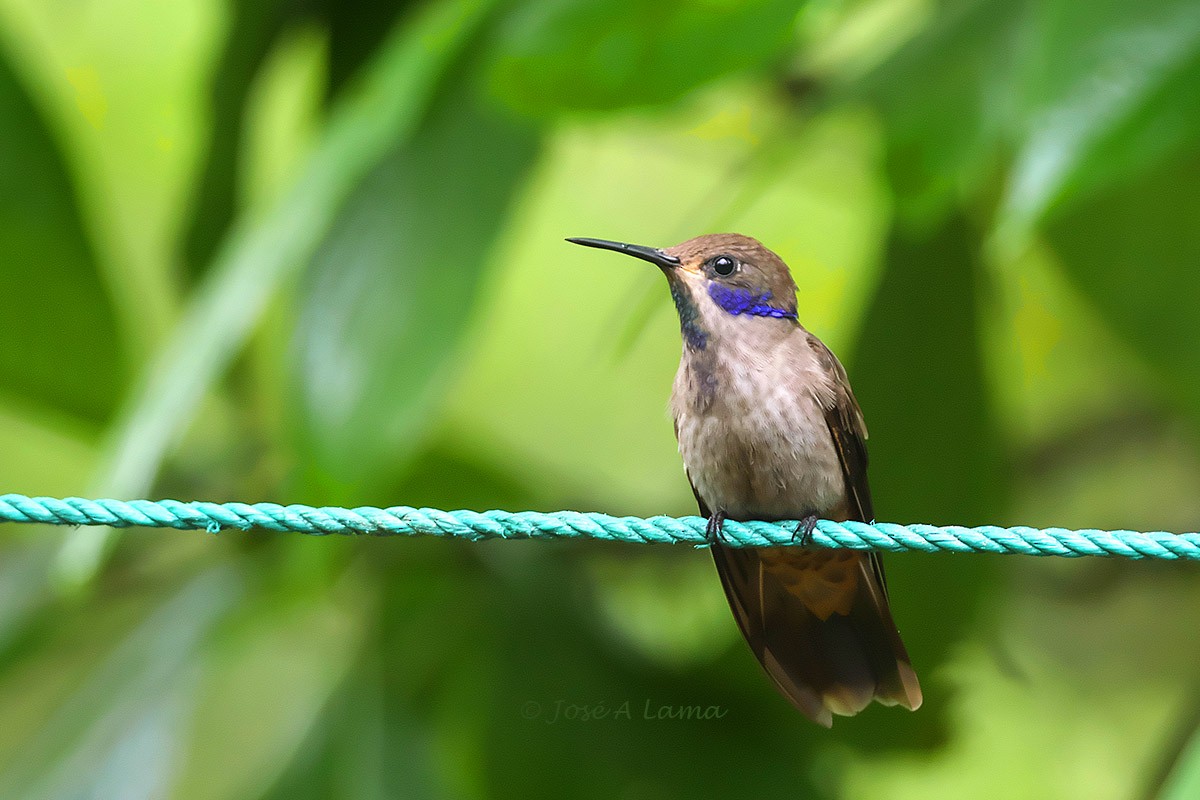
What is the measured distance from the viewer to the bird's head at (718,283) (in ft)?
7.06

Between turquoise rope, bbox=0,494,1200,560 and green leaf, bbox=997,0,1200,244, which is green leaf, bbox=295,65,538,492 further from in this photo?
green leaf, bbox=997,0,1200,244

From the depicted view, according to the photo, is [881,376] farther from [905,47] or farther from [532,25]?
[532,25]

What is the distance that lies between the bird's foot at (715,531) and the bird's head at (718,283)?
276mm

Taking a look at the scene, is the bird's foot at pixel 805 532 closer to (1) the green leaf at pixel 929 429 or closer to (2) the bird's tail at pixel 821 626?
(2) the bird's tail at pixel 821 626

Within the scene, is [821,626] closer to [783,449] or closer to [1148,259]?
[783,449]

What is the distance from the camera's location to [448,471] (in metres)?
3.53

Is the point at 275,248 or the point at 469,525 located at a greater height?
the point at 275,248

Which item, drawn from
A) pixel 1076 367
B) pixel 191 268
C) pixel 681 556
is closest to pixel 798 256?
pixel 1076 367

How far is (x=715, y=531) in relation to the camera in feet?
6.33

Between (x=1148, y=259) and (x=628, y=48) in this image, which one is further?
(x=1148, y=259)

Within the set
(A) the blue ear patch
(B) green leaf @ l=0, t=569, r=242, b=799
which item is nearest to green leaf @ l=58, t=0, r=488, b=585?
(A) the blue ear patch

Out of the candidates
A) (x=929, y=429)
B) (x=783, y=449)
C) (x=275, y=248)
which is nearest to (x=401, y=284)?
(x=275, y=248)

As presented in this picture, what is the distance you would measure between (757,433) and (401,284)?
2.85 ft

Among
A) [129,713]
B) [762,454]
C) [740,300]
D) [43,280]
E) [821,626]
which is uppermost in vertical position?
[43,280]
